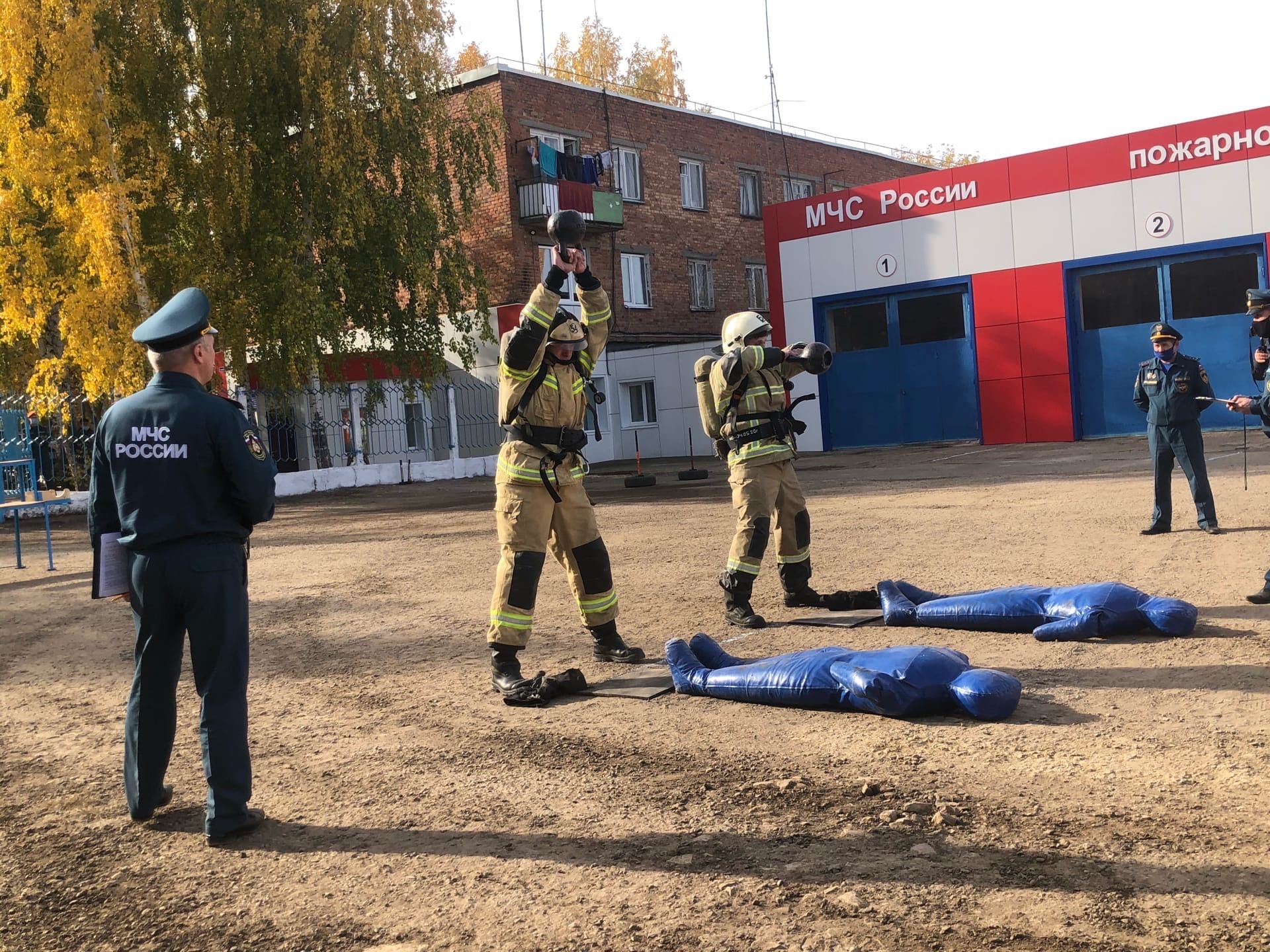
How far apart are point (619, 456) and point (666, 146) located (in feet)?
31.7

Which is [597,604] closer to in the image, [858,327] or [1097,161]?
[1097,161]

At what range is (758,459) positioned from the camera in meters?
8.02

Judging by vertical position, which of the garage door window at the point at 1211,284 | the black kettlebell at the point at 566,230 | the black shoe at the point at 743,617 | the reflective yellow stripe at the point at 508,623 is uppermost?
the garage door window at the point at 1211,284

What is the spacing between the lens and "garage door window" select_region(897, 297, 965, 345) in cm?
2744

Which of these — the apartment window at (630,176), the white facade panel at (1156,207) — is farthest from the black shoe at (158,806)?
the apartment window at (630,176)

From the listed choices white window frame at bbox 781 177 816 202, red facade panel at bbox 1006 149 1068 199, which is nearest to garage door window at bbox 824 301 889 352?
red facade panel at bbox 1006 149 1068 199

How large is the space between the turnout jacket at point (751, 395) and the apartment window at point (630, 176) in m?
27.2

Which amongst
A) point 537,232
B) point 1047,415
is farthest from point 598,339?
point 537,232

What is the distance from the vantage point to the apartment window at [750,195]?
38656mm

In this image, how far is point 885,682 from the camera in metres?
5.38

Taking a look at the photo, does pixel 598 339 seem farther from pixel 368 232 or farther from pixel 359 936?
pixel 368 232

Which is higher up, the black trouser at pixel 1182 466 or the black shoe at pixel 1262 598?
the black trouser at pixel 1182 466

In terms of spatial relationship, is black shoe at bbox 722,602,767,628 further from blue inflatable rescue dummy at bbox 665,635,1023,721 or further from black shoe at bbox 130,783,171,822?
black shoe at bbox 130,783,171,822

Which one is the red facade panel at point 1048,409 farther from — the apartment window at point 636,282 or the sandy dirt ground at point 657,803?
the sandy dirt ground at point 657,803
